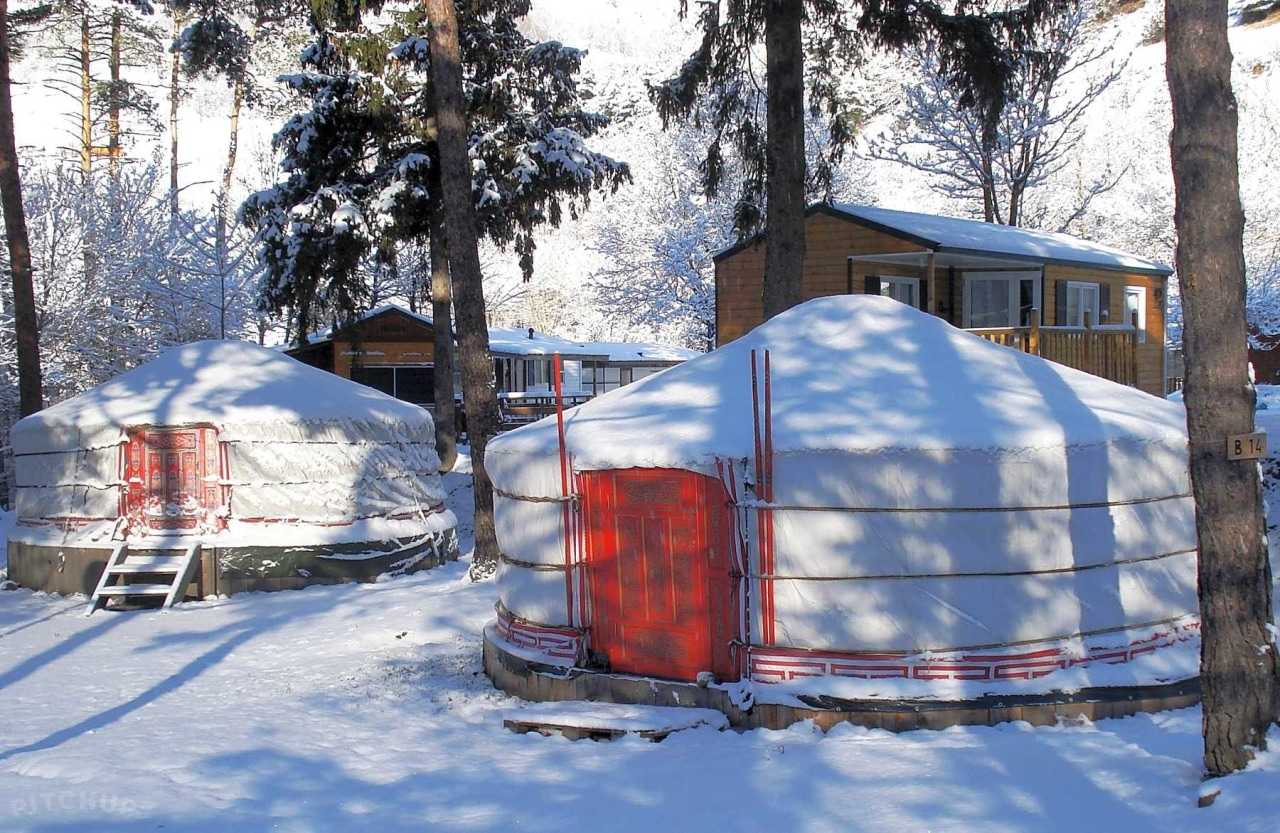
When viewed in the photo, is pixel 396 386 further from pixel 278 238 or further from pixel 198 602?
pixel 198 602

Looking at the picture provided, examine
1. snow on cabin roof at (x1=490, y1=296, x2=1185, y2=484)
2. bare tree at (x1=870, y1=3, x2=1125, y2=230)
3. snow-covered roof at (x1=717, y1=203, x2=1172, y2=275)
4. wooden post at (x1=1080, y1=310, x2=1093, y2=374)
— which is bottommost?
snow on cabin roof at (x1=490, y1=296, x2=1185, y2=484)

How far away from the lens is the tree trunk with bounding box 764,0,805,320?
1003 centimetres

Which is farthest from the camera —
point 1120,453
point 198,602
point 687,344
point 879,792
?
point 687,344

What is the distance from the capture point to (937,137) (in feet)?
74.8

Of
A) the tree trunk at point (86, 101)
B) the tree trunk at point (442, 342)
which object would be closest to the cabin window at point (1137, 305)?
the tree trunk at point (442, 342)

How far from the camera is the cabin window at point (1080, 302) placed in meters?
14.3

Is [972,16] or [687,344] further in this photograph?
[687,344]

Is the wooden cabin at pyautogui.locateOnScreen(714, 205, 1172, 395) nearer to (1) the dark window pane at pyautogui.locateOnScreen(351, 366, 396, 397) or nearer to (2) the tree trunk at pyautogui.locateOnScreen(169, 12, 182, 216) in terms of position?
(1) the dark window pane at pyautogui.locateOnScreen(351, 366, 396, 397)

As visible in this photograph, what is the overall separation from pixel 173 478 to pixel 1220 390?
8.97m

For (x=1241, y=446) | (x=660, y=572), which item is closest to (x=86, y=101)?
(x=660, y=572)

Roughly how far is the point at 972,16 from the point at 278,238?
10026mm

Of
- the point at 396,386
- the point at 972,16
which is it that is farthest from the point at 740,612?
the point at 396,386

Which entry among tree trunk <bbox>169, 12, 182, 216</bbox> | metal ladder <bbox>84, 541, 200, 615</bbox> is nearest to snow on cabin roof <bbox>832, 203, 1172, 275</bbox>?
metal ladder <bbox>84, 541, 200, 615</bbox>

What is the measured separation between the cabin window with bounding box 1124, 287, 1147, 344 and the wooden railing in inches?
112
